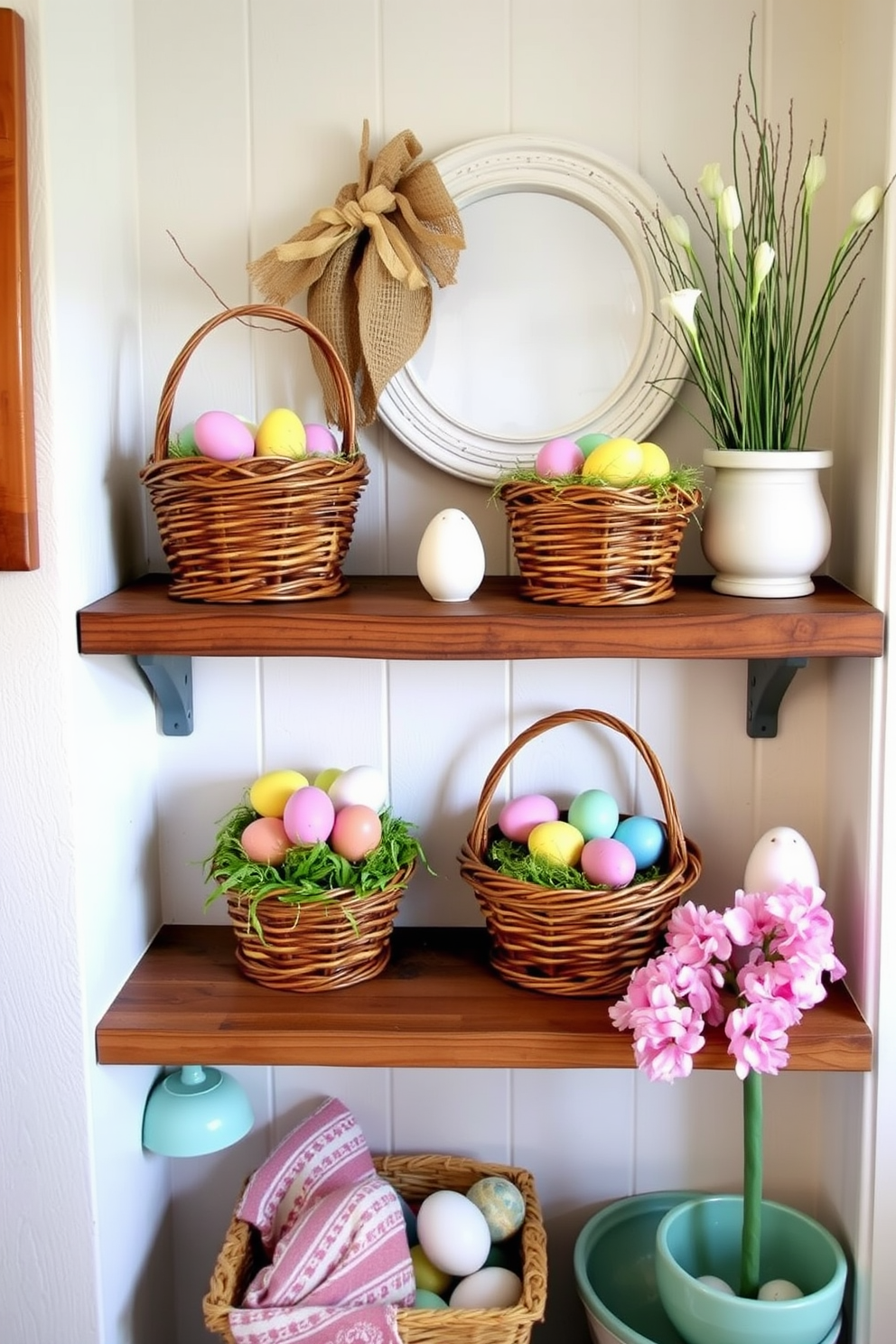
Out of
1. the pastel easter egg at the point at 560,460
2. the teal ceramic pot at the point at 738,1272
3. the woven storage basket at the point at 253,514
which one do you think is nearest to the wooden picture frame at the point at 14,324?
the woven storage basket at the point at 253,514

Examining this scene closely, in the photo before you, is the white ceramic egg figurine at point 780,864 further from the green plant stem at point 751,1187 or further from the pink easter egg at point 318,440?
the pink easter egg at point 318,440

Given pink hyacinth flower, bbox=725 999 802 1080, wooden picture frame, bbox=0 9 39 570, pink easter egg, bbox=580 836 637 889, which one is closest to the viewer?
wooden picture frame, bbox=0 9 39 570

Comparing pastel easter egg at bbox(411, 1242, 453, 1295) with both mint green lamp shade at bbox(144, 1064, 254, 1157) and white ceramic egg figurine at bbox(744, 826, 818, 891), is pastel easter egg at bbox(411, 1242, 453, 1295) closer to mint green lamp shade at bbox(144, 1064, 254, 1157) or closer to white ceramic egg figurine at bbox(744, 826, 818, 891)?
mint green lamp shade at bbox(144, 1064, 254, 1157)

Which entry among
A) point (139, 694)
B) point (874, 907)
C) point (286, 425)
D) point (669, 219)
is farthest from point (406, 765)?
point (669, 219)

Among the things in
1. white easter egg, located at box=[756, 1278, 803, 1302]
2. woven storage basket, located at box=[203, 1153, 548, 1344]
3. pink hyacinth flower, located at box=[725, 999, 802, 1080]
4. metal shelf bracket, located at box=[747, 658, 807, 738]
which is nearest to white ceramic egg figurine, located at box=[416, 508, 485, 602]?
metal shelf bracket, located at box=[747, 658, 807, 738]

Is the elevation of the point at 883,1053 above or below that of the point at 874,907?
below

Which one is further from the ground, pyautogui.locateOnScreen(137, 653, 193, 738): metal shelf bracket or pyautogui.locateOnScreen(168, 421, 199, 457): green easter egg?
pyautogui.locateOnScreen(168, 421, 199, 457): green easter egg

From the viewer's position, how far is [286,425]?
1.36 metres

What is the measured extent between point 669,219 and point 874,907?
77 centimetres

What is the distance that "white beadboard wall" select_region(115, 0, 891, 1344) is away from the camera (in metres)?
1.49

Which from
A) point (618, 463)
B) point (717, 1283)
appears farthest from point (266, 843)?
point (717, 1283)

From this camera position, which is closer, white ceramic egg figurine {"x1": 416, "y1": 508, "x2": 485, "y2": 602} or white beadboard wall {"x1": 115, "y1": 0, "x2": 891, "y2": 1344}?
white ceramic egg figurine {"x1": 416, "y1": 508, "x2": 485, "y2": 602}

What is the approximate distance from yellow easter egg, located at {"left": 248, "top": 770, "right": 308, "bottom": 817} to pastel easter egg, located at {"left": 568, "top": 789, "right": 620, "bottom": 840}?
0.31 meters

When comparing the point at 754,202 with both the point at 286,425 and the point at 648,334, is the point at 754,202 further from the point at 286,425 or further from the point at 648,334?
the point at 286,425
